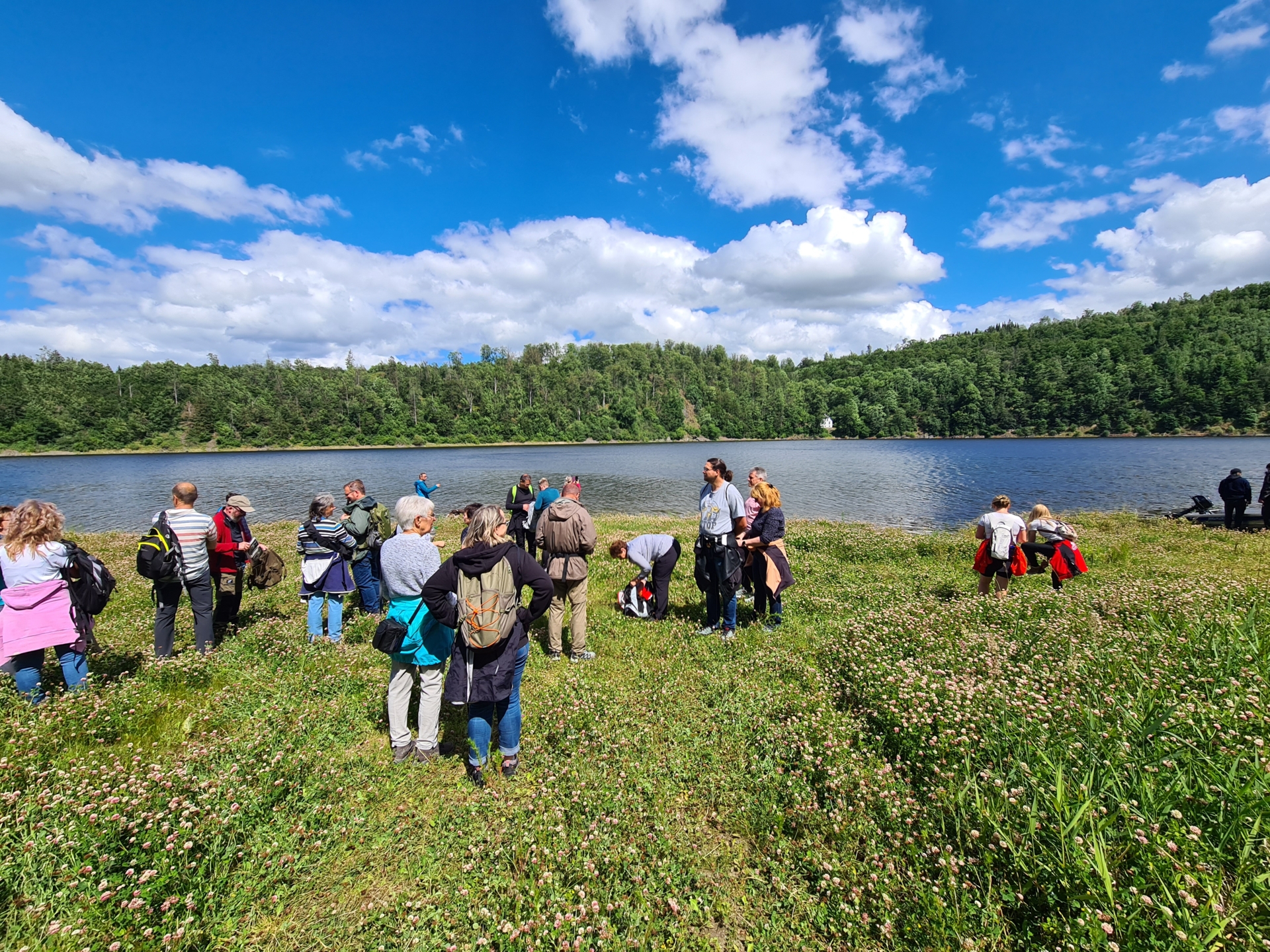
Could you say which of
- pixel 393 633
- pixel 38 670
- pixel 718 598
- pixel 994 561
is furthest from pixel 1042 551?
pixel 38 670

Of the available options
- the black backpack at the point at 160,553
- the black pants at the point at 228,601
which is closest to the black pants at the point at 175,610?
the black backpack at the point at 160,553

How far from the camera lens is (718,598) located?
8.95 metres

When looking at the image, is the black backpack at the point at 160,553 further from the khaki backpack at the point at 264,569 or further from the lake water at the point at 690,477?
the lake water at the point at 690,477

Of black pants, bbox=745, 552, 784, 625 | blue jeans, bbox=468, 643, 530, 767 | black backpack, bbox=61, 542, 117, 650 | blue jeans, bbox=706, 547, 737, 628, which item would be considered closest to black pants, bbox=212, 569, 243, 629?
black backpack, bbox=61, 542, 117, 650

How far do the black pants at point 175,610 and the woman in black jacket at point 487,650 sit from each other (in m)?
4.80

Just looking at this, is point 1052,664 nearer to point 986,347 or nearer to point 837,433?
point 837,433

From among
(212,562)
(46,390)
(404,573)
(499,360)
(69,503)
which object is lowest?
(69,503)

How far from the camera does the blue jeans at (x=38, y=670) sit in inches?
210

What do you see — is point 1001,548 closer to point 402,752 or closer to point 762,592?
point 762,592

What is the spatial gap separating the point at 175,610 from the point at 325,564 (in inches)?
72.7

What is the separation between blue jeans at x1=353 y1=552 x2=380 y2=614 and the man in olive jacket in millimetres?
3957

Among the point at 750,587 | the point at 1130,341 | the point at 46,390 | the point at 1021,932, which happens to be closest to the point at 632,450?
the point at 750,587

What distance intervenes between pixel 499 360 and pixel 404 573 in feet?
547

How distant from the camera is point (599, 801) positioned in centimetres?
461
